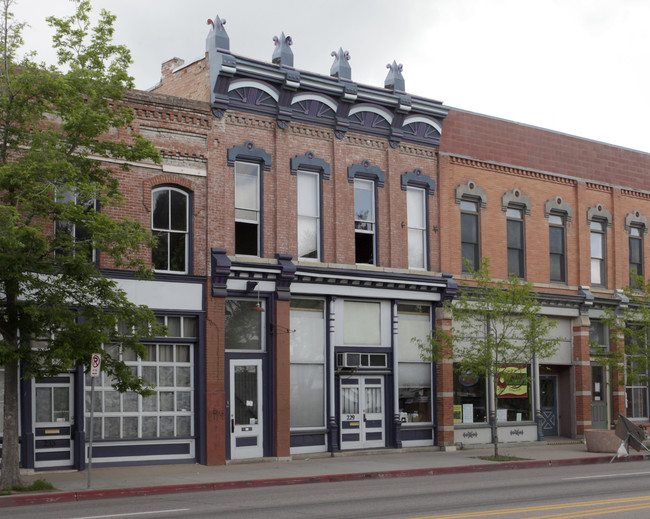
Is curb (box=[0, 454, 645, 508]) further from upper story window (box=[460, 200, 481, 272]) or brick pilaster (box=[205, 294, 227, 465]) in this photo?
upper story window (box=[460, 200, 481, 272])

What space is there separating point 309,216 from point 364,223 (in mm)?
1869

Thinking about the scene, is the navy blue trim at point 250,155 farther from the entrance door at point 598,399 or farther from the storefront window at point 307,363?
the entrance door at point 598,399

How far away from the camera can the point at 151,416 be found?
22297mm

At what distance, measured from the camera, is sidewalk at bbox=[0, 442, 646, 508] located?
17.6 meters

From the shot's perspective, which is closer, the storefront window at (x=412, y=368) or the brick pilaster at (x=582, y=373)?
the storefront window at (x=412, y=368)

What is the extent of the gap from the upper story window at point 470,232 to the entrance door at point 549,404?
5.11 meters

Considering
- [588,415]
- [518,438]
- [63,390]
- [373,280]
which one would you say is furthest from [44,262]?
[588,415]

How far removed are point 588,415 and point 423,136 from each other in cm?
1095

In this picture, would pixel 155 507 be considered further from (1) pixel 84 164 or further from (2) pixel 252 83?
(2) pixel 252 83

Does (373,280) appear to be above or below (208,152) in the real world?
below

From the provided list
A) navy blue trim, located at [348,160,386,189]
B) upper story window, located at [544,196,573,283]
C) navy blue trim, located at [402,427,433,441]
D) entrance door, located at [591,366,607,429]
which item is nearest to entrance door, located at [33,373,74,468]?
navy blue trim, located at [348,160,386,189]

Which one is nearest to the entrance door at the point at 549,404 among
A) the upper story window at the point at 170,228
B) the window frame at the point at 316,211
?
the window frame at the point at 316,211

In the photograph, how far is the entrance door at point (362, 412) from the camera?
25.6 m

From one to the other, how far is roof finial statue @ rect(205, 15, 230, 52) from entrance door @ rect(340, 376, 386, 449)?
9416mm
